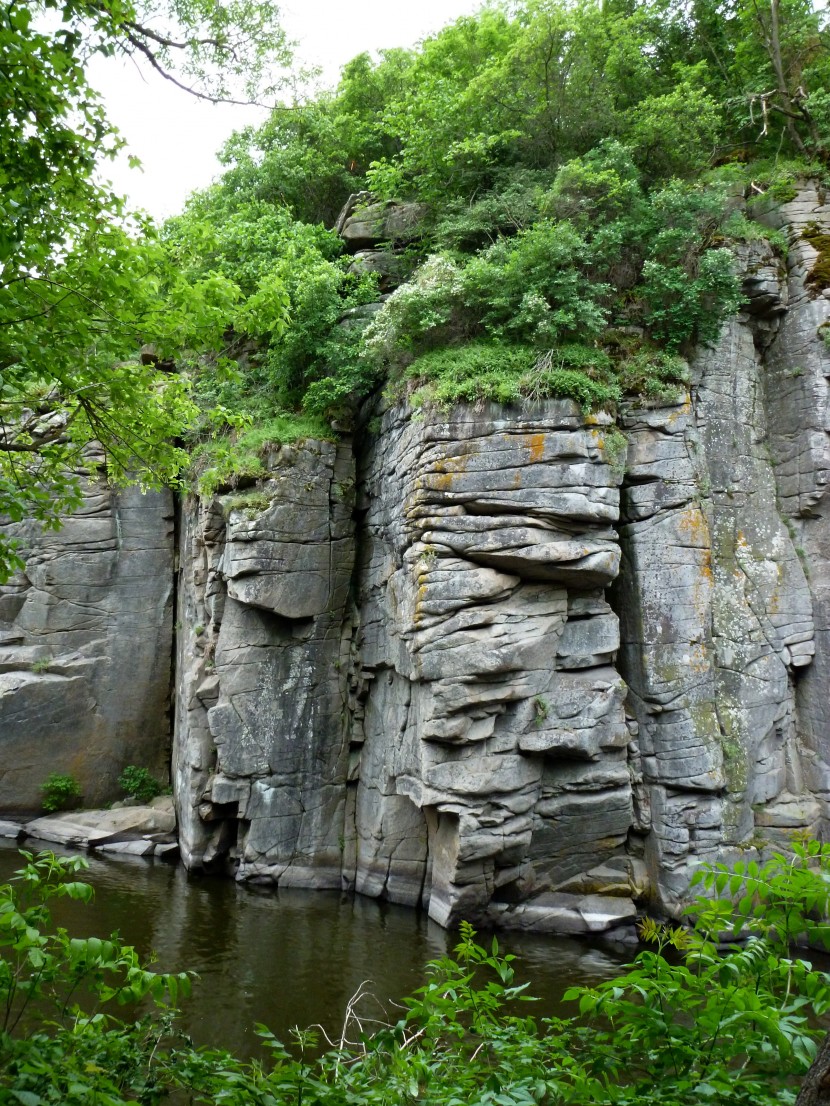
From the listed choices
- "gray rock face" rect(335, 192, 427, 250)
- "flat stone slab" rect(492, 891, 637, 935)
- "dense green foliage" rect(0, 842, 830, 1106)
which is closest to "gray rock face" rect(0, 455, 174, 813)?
"gray rock face" rect(335, 192, 427, 250)

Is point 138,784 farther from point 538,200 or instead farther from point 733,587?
point 538,200

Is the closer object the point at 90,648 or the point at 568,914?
the point at 568,914

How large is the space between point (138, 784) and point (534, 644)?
38.7 feet

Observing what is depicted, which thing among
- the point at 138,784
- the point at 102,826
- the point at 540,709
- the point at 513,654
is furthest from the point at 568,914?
the point at 138,784

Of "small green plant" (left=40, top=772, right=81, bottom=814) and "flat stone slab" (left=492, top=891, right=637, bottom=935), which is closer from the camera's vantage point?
"flat stone slab" (left=492, top=891, right=637, bottom=935)

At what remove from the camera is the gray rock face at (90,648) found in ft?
62.5

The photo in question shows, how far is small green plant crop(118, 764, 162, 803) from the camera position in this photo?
19.7 meters

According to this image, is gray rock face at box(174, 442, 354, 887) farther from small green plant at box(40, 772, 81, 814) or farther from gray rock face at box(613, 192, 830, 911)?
gray rock face at box(613, 192, 830, 911)

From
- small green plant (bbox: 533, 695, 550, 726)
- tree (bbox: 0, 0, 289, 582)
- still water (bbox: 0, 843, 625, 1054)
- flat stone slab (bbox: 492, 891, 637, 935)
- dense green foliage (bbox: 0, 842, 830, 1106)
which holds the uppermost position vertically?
tree (bbox: 0, 0, 289, 582)

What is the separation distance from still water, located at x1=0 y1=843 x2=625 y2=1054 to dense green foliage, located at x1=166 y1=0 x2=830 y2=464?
26.4 ft

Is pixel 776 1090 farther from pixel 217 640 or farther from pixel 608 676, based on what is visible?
pixel 217 640

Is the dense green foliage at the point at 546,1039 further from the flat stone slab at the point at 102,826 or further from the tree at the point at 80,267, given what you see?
the flat stone slab at the point at 102,826

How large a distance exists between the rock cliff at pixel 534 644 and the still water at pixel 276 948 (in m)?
0.72

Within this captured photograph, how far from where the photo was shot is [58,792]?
62.3ft
